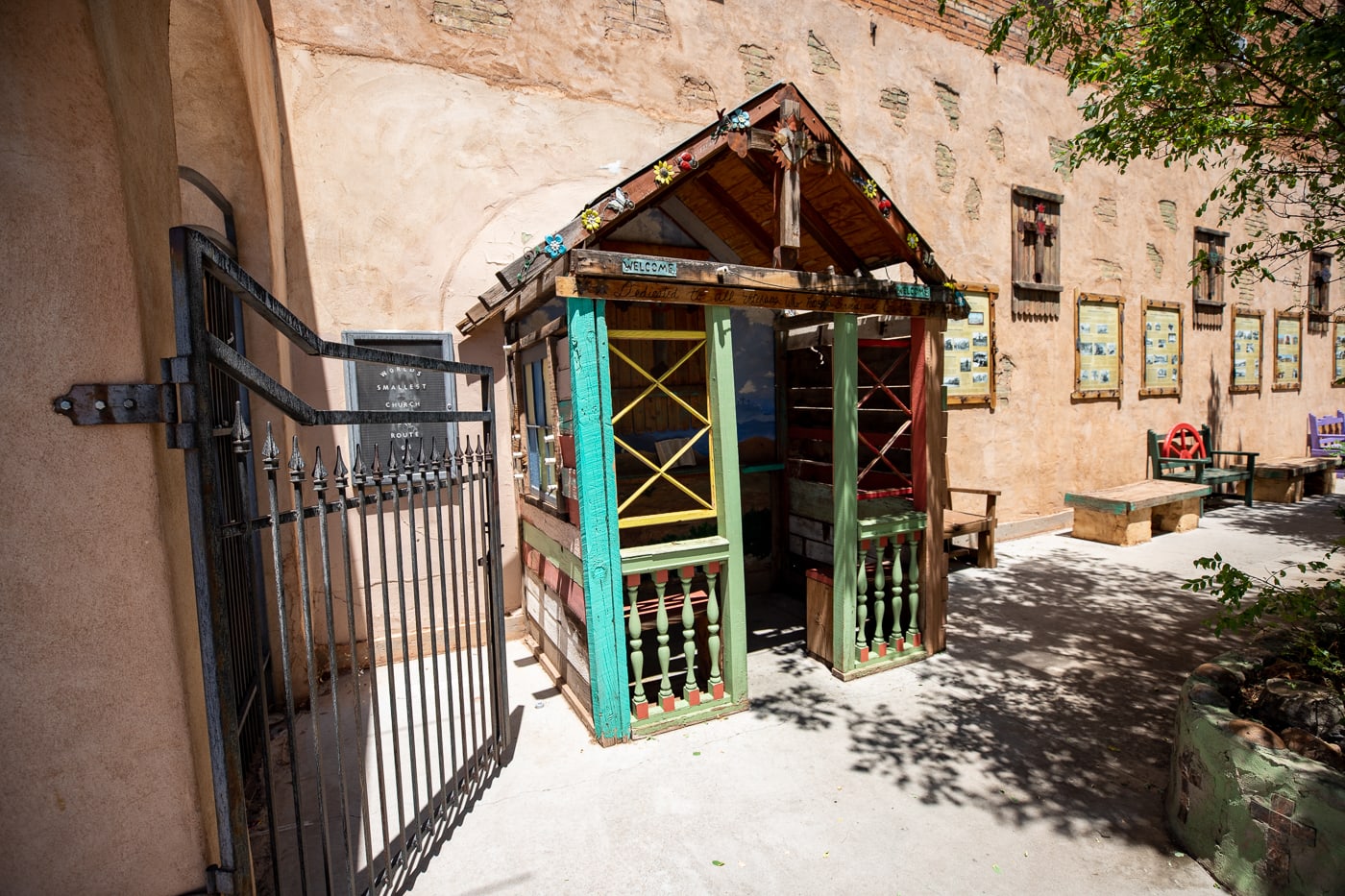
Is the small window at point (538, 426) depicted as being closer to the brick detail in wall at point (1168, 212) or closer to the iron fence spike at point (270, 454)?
the iron fence spike at point (270, 454)

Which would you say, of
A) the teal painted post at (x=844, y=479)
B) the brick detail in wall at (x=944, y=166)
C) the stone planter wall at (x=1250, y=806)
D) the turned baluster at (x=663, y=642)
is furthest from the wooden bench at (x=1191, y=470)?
the turned baluster at (x=663, y=642)

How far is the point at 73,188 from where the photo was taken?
4.93ft

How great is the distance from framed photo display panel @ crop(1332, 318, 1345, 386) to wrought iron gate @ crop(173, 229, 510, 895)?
18.1 m

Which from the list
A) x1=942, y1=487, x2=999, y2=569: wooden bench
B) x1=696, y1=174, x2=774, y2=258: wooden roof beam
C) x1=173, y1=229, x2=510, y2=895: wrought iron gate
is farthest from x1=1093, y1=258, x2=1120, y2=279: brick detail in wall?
x1=173, y1=229, x2=510, y2=895: wrought iron gate

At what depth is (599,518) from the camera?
356 centimetres

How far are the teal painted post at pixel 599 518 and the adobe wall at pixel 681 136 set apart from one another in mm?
2143

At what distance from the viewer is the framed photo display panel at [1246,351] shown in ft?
36.2

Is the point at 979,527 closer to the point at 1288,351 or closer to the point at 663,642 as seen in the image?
the point at 663,642

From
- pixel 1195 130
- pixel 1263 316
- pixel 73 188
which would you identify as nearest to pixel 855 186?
pixel 1195 130

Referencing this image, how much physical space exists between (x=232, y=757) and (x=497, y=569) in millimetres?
1782

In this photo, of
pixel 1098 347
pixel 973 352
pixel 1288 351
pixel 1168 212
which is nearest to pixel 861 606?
pixel 973 352

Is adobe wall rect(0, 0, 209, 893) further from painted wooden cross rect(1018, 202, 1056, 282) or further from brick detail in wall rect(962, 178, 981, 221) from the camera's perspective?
painted wooden cross rect(1018, 202, 1056, 282)

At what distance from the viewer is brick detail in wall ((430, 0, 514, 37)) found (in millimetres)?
5094

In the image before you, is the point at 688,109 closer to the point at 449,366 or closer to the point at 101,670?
the point at 449,366
